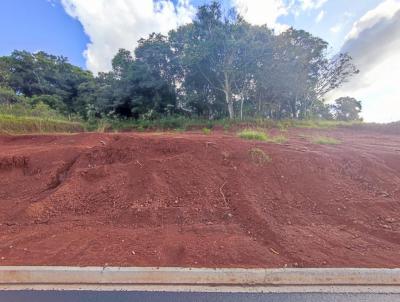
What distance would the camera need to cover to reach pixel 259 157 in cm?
539

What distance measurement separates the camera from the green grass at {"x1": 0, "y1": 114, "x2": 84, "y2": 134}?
9.95 metres

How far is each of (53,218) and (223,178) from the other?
277 cm

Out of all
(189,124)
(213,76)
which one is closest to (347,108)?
(213,76)

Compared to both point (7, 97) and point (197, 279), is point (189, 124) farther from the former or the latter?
point (197, 279)

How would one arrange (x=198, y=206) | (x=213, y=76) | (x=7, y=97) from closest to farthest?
1. (x=198, y=206)
2. (x=7, y=97)
3. (x=213, y=76)

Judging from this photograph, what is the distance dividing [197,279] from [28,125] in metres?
10.6

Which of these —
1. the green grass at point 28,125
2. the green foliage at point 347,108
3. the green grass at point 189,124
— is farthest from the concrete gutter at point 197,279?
the green foliage at point 347,108

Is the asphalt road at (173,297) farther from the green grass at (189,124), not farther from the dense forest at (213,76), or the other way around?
the dense forest at (213,76)

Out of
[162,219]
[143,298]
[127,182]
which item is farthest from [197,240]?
[127,182]

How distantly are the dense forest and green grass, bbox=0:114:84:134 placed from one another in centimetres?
445

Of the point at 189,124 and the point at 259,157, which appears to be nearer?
the point at 259,157

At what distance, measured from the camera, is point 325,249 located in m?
3.30

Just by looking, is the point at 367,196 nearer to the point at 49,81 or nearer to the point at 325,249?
the point at 325,249

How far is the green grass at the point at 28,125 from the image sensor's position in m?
9.95
